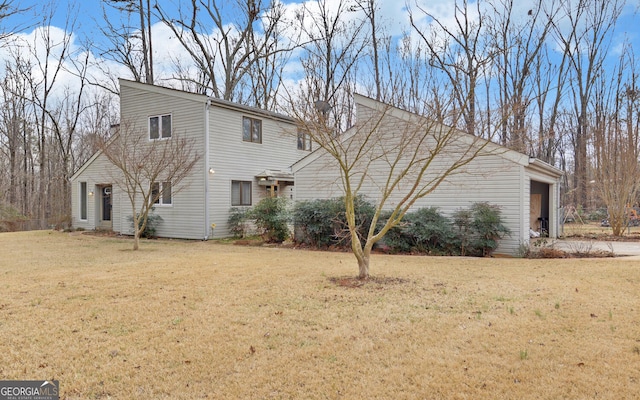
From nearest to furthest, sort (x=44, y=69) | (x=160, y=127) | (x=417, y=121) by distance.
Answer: (x=417, y=121) → (x=160, y=127) → (x=44, y=69)

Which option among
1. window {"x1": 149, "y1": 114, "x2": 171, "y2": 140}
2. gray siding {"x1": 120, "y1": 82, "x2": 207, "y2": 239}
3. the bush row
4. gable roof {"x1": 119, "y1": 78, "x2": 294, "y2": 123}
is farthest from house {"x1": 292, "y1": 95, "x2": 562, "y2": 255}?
window {"x1": 149, "y1": 114, "x2": 171, "y2": 140}

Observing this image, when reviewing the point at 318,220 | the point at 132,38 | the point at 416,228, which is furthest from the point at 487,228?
the point at 132,38

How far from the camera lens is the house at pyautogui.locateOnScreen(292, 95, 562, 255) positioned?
10609mm

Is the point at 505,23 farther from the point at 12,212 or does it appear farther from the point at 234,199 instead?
the point at 12,212

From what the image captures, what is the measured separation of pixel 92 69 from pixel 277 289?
2499cm

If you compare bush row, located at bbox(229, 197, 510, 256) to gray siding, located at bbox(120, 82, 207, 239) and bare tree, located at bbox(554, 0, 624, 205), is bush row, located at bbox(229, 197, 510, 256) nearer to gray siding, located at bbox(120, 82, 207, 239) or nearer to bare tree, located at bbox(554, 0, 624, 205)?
gray siding, located at bbox(120, 82, 207, 239)

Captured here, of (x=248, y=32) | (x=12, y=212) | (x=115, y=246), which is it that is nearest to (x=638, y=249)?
(x=115, y=246)

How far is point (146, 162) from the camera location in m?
12.2

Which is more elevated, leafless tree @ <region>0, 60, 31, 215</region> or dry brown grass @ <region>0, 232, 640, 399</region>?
leafless tree @ <region>0, 60, 31, 215</region>

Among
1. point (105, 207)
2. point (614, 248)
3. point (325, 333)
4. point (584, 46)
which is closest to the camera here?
point (325, 333)

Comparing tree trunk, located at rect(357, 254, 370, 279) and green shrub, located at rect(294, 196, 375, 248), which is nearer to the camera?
tree trunk, located at rect(357, 254, 370, 279)

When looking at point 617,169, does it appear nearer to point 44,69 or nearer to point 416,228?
point 416,228

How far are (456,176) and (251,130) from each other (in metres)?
8.51

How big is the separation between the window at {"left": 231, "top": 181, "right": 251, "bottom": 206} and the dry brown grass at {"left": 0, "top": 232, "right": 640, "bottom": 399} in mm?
7919
